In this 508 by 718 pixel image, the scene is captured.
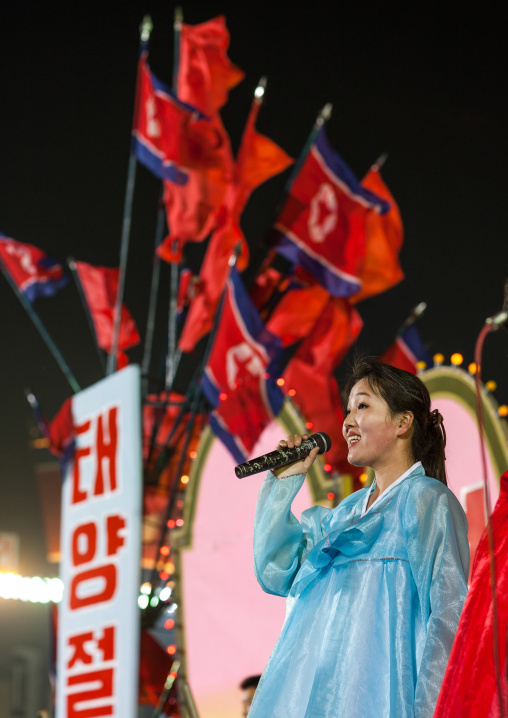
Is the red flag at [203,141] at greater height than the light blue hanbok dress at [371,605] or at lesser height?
greater

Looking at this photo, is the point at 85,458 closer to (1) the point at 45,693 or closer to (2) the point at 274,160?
(2) the point at 274,160

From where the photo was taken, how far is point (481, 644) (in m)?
1.38

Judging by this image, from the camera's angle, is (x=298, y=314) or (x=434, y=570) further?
(x=298, y=314)

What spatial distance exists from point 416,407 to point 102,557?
3.50 meters

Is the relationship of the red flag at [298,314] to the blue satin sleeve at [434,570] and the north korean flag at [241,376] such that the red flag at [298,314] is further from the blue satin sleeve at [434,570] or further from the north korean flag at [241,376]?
the blue satin sleeve at [434,570]

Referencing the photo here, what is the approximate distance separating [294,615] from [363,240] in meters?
4.31

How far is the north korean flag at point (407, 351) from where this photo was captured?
5.37 m

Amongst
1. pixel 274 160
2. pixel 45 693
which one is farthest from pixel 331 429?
pixel 45 693

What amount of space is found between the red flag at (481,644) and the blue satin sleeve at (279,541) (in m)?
0.73

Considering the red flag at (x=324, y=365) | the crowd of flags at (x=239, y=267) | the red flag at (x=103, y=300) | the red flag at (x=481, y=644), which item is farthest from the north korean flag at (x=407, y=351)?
the red flag at (x=481, y=644)

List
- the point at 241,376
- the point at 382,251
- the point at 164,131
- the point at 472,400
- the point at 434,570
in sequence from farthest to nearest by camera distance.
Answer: the point at 164,131
the point at 382,251
the point at 241,376
the point at 472,400
the point at 434,570

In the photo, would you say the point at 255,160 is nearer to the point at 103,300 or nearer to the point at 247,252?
the point at 247,252

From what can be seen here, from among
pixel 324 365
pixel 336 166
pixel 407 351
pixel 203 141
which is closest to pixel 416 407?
pixel 407 351

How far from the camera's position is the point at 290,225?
640 cm
